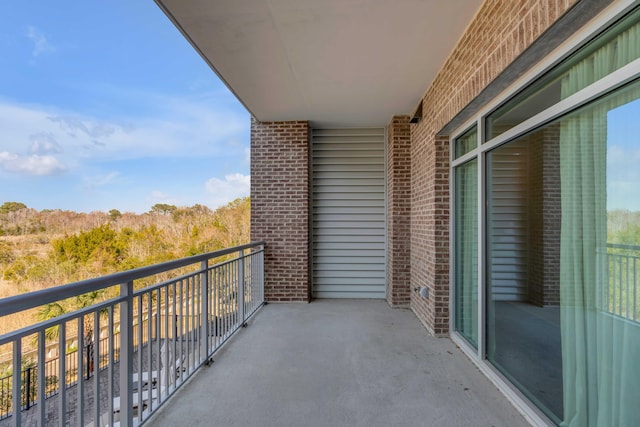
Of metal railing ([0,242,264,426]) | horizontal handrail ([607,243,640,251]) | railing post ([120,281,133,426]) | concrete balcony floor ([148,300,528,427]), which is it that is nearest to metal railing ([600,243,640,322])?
horizontal handrail ([607,243,640,251])

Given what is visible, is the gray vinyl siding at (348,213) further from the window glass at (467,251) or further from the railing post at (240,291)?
the window glass at (467,251)

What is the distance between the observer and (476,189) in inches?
114

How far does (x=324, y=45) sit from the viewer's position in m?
2.86

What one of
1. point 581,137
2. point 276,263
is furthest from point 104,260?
point 581,137

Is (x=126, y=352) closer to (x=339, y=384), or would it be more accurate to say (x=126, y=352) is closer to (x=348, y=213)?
(x=339, y=384)

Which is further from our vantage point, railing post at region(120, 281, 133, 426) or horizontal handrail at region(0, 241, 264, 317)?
railing post at region(120, 281, 133, 426)

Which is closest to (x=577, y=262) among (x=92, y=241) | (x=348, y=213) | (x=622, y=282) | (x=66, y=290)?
(x=622, y=282)

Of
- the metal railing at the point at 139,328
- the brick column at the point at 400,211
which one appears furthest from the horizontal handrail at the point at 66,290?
the brick column at the point at 400,211

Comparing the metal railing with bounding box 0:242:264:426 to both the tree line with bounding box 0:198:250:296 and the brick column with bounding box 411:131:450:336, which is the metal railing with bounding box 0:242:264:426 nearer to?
the brick column with bounding box 411:131:450:336

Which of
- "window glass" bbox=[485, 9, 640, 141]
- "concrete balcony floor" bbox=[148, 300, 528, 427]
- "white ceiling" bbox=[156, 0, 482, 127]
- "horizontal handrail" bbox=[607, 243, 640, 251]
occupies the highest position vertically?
"white ceiling" bbox=[156, 0, 482, 127]

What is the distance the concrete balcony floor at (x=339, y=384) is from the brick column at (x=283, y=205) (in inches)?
48.6

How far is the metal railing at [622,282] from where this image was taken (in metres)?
1.32

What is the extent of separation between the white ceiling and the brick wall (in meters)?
0.19

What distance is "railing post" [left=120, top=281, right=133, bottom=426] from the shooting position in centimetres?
182
